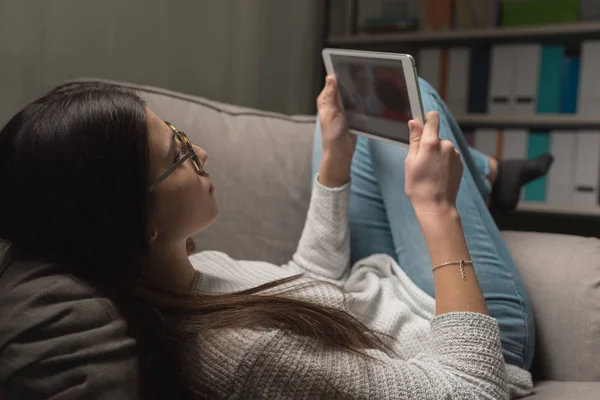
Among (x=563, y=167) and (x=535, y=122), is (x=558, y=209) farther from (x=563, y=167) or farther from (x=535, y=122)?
(x=535, y=122)

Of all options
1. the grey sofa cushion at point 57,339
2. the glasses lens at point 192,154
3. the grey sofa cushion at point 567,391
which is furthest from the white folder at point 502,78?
the grey sofa cushion at point 57,339

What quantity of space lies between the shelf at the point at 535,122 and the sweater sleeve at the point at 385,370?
4.84 ft

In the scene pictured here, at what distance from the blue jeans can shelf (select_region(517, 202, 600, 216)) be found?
99 centimetres

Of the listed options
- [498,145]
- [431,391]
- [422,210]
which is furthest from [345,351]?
[498,145]

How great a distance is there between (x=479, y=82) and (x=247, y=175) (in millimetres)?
1361

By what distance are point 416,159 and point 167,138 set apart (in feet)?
1.10

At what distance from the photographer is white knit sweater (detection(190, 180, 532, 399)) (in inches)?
24.3

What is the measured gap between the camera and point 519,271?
3.46 ft

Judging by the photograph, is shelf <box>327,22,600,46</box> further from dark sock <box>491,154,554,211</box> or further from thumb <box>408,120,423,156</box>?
thumb <box>408,120,423,156</box>

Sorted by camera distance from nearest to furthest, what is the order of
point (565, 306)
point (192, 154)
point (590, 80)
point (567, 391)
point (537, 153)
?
point (192, 154)
point (567, 391)
point (565, 306)
point (590, 80)
point (537, 153)

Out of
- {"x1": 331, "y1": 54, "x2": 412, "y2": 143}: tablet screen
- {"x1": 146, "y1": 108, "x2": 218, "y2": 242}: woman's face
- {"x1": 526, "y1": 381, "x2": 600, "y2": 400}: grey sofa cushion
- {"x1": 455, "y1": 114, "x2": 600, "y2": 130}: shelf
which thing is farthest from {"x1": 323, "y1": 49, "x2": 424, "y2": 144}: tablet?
{"x1": 455, "y1": 114, "x2": 600, "y2": 130}: shelf

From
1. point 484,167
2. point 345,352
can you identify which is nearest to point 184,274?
point 345,352

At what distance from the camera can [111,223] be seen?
2.06 feet

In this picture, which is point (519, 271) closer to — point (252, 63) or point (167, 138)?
point (167, 138)
